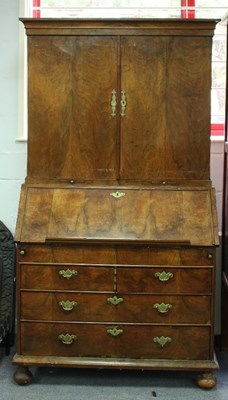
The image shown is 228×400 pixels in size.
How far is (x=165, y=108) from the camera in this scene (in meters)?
2.88

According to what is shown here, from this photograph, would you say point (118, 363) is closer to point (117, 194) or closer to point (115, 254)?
point (115, 254)

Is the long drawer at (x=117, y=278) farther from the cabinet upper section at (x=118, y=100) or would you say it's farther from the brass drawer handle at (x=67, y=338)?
the cabinet upper section at (x=118, y=100)

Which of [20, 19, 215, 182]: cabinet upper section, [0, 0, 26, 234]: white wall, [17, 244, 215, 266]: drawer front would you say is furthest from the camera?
[0, 0, 26, 234]: white wall

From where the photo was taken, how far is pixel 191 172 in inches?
114

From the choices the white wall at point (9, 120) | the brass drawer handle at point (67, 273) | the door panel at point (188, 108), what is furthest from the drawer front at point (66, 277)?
the white wall at point (9, 120)

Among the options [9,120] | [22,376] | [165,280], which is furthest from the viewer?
[9,120]

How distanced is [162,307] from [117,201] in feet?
1.90

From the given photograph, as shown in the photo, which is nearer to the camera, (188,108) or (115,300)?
(115,300)

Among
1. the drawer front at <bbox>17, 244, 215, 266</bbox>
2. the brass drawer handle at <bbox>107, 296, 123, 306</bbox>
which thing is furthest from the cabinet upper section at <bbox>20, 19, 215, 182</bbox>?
the brass drawer handle at <bbox>107, 296, 123, 306</bbox>

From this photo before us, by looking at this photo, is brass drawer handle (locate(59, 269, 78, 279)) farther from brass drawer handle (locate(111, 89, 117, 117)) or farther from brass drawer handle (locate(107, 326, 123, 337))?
brass drawer handle (locate(111, 89, 117, 117))

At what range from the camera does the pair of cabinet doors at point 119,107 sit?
9.36ft

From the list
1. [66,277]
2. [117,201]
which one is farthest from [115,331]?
[117,201]

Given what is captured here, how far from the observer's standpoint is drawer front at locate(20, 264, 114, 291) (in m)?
2.75

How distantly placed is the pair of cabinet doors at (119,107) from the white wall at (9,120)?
1.59 feet
